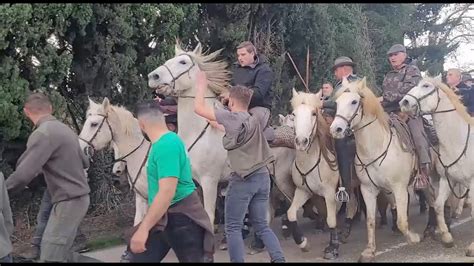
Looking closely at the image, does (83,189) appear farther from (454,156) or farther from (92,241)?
(454,156)

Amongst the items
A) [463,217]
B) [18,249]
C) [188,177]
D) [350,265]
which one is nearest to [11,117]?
[18,249]

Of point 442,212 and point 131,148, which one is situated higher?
point 131,148

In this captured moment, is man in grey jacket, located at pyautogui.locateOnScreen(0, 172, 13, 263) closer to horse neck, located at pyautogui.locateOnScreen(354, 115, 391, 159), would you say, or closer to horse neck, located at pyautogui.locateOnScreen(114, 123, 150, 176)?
horse neck, located at pyautogui.locateOnScreen(114, 123, 150, 176)

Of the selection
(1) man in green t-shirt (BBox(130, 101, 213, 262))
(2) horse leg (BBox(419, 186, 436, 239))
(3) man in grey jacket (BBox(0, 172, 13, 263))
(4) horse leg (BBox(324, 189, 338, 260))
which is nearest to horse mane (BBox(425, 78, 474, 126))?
(2) horse leg (BBox(419, 186, 436, 239))

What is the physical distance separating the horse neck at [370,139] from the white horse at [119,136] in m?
2.65

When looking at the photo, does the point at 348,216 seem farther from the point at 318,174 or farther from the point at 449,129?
the point at 449,129

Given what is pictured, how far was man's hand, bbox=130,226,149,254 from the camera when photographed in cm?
432

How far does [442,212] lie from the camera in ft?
25.7

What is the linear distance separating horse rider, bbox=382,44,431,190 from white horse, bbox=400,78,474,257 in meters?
0.23

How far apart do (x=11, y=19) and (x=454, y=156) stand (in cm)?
597

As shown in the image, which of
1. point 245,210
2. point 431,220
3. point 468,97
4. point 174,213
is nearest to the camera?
point 174,213

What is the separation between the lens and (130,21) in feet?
31.8

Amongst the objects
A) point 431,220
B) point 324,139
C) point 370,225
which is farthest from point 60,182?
point 431,220

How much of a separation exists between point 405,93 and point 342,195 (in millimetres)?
1622
